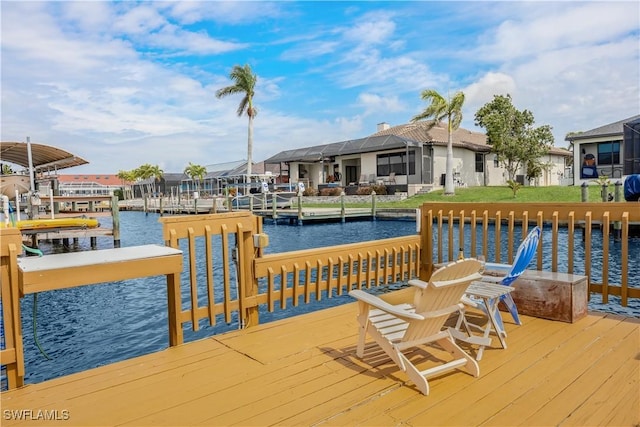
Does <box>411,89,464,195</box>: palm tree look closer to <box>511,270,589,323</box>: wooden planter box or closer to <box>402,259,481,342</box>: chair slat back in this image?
<box>511,270,589,323</box>: wooden planter box

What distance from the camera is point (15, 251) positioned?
231cm

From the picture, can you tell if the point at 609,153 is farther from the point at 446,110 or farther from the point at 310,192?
the point at 310,192

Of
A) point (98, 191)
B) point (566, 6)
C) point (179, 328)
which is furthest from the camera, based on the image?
point (98, 191)

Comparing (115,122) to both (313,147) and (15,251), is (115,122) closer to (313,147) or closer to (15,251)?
(15,251)

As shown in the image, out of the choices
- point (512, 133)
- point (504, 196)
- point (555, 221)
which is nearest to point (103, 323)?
point (555, 221)

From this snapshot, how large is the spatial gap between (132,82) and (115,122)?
418cm

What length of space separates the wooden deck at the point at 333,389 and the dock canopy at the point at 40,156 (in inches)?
540

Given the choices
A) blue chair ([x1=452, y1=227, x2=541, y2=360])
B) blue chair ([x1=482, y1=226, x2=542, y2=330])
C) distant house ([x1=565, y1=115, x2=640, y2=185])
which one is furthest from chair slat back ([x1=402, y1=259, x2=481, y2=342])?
distant house ([x1=565, y1=115, x2=640, y2=185])

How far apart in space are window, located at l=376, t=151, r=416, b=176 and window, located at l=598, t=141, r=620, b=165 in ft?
37.2

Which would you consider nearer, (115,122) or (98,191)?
(115,122)

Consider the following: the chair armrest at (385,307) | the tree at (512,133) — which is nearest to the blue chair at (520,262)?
the chair armrest at (385,307)

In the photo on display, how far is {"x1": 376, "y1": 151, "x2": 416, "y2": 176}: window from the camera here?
2895cm

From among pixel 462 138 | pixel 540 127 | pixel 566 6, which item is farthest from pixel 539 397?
pixel 462 138

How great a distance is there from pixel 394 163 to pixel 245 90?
14167 mm
